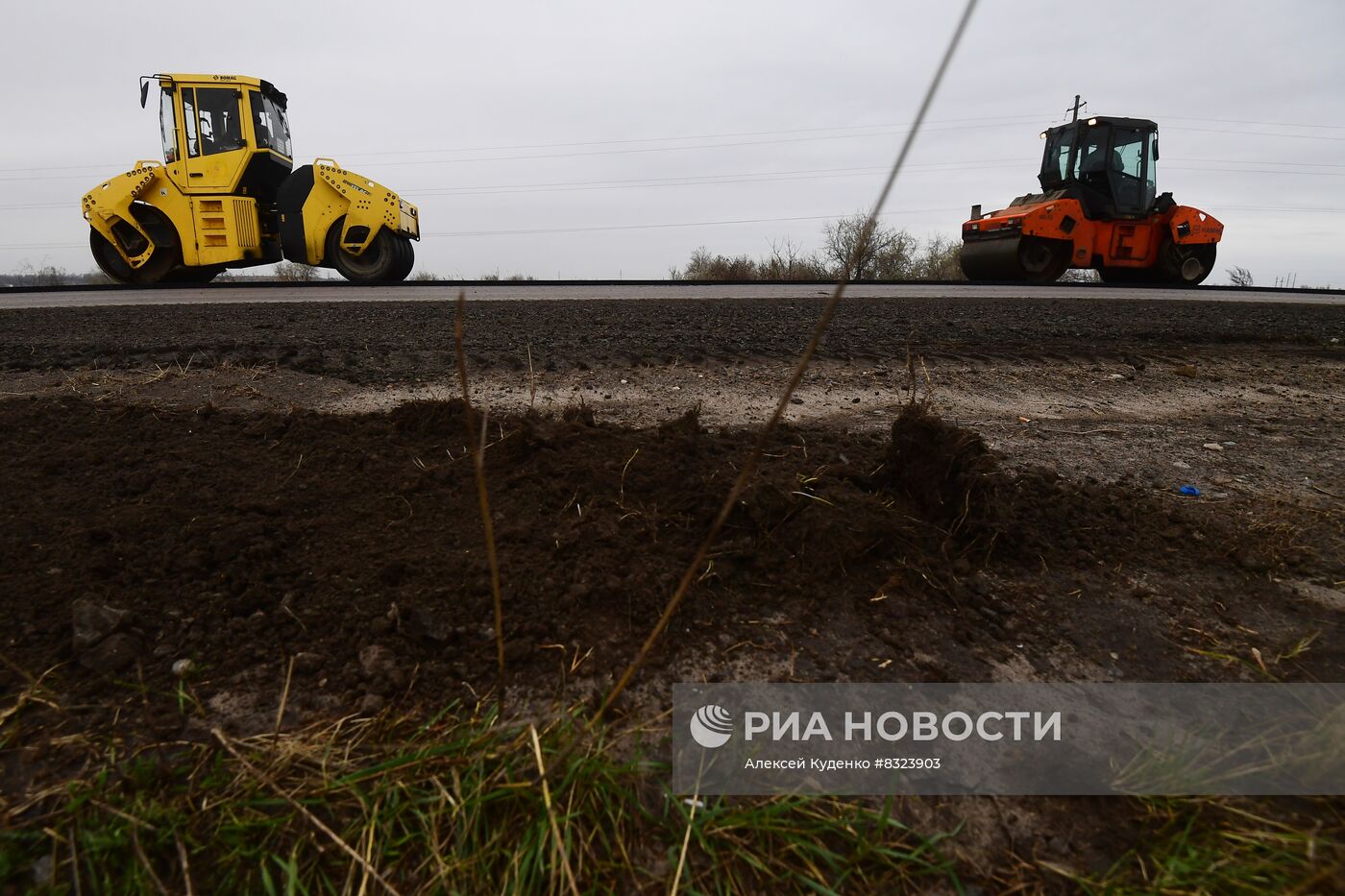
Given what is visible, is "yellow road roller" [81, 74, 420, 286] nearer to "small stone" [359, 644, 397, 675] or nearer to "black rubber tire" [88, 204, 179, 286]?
"black rubber tire" [88, 204, 179, 286]

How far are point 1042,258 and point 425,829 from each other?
15796mm

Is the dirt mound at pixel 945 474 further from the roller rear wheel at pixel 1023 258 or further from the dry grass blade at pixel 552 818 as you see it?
the roller rear wheel at pixel 1023 258

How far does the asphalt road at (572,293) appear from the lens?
339 inches

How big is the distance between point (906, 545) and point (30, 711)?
2.07m

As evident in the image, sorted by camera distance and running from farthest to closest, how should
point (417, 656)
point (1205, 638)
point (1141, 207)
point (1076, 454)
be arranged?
point (1141, 207) → point (1076, 454) → point (1205, 638) → point (417, 656)

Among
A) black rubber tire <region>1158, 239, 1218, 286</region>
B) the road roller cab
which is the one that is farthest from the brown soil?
black rubber tire <region>1158, 239, 1218, 286</region>

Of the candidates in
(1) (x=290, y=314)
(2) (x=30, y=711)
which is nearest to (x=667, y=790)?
(2) (x=30, y=711)

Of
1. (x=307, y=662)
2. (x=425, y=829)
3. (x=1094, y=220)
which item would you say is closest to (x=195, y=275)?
(x=307, y=662)

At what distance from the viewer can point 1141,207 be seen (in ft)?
44.9

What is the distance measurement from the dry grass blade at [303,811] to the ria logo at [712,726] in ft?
1.96

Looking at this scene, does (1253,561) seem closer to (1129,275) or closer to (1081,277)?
(1129,275)

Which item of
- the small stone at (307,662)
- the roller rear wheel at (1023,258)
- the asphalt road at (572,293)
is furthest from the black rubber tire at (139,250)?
the roller rear wheel at (1023,258)

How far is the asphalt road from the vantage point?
8602 mm

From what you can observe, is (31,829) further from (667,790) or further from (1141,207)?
(1141,207)
